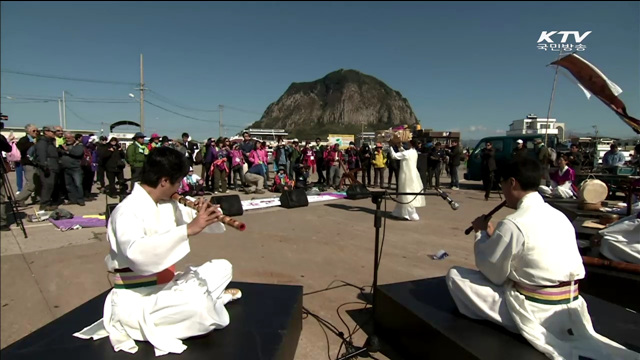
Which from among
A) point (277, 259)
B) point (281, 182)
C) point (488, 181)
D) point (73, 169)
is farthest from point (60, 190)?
point (488, 181)

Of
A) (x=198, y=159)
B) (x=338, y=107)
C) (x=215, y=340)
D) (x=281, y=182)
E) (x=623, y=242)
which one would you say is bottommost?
(x=215, y=340)

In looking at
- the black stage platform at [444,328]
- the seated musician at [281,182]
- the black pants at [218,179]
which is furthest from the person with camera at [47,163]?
the black stage platform at [444,328]

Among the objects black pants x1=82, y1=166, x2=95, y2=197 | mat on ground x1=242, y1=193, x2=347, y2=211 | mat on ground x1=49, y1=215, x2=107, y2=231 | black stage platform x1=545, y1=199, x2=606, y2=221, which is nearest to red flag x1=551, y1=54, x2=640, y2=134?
black stage platform x1=545, y1=199, x2=606, y2=221

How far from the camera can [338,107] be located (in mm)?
162875

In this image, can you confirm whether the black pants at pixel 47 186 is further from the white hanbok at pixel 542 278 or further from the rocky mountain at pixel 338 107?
the rocky mountain at pixel 338 107

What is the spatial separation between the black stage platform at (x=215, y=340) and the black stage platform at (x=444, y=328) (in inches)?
32.0

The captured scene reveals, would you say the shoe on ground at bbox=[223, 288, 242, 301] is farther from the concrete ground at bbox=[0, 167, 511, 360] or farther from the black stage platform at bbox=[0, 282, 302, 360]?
the concrete ground at bbox=[0, 167, 511, 360]

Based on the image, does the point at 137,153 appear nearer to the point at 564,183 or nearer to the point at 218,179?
the point at 218,179

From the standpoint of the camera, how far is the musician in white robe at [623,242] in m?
3.29

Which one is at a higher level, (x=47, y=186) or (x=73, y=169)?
(x=73, y=169)

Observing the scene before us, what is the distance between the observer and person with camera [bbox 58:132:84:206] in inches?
304

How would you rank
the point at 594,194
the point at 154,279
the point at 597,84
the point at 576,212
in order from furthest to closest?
the point at 594,194
the point at 576,212
the point at 597,84
the point at 154,279

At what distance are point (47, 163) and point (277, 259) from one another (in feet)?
19.0

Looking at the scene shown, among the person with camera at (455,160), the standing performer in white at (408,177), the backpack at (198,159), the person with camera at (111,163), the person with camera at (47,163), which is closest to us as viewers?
the person with camera at (47,163)
